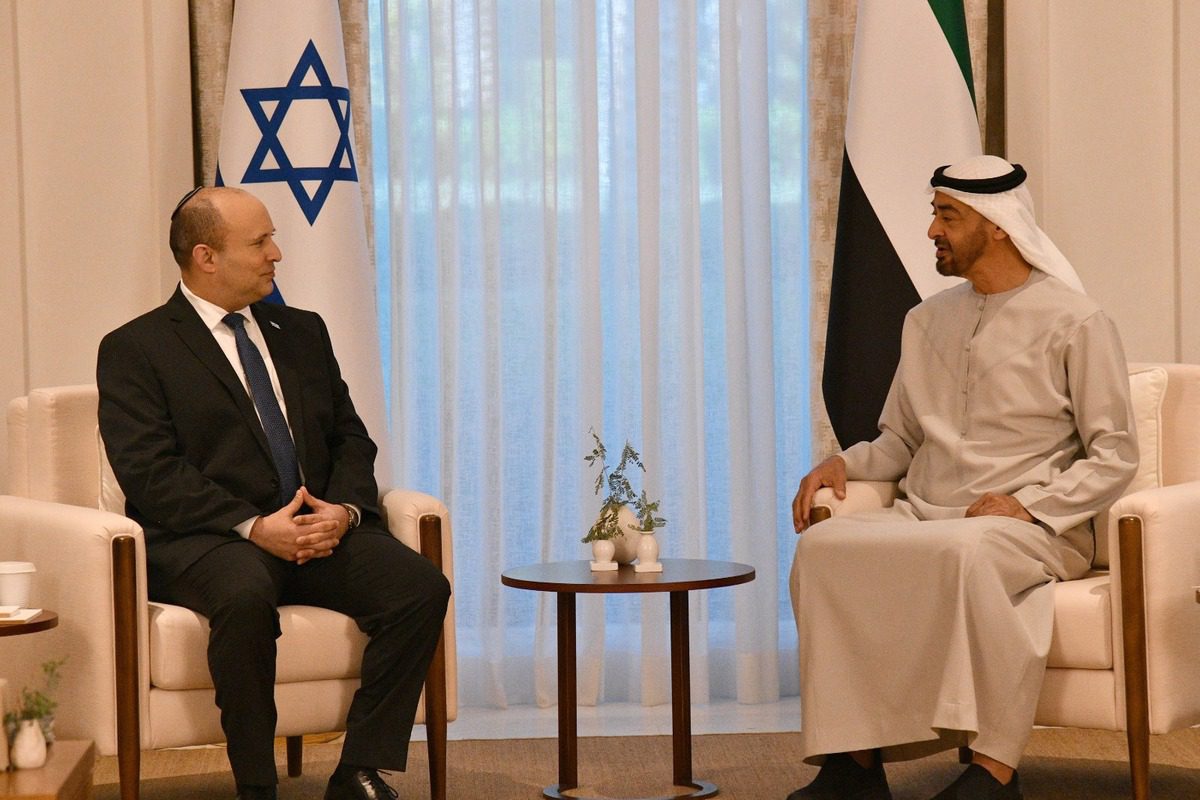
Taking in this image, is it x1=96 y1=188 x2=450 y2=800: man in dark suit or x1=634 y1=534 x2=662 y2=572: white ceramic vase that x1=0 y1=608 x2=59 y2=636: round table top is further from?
x1=634 y1=534 x2=662 y2=572: white ceramic vase

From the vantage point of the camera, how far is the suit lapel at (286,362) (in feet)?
12.4

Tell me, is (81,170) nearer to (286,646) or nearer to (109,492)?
(109,492)

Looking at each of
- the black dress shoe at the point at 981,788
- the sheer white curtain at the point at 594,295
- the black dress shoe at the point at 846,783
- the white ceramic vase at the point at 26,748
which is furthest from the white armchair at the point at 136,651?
the sheer white curtain at the point at 594,295

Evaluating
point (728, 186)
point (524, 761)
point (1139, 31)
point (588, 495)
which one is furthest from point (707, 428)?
point (1139, 31)

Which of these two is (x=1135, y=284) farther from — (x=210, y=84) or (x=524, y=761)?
(x=210, y=84)

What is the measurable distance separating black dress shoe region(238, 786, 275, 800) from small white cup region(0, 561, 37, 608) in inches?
24.2

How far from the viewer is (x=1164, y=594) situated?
3.37m

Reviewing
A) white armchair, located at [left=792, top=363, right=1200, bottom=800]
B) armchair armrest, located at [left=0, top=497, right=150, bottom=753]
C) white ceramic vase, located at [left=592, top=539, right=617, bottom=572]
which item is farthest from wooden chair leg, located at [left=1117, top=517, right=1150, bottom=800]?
armchair armrest, located at [left=0, top=497, right=150, bottom=753]

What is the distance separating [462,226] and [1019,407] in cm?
210

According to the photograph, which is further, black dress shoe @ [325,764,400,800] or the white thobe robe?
black dress shoe @ [325,764,400,800]

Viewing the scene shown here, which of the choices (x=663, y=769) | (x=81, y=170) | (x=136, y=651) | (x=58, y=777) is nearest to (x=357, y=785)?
(x=136, y=651)

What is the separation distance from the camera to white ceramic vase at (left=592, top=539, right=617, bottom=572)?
12.7 feet

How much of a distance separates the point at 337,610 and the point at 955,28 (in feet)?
8.60

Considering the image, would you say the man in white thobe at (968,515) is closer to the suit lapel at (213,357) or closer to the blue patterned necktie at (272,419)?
the blue patterned necktie at (272,419)
